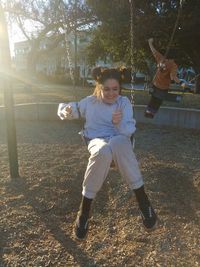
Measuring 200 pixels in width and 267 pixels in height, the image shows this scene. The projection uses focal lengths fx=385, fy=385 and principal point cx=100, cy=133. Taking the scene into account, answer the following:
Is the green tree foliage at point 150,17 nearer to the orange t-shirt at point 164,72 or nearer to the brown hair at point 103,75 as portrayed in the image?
the orange t-shirt at point 164,72

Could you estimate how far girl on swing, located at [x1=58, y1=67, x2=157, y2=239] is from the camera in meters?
3.01

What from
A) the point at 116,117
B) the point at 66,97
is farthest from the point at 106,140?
the point at 66,97

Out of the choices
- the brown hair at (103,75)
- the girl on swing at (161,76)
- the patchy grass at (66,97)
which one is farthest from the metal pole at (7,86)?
the patchy grass at (66,97)

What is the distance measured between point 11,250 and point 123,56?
19.0m

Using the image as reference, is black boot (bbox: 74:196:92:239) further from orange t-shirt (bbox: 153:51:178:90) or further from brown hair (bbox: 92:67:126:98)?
orange t-shirt (bbox: 153:51:178:90)

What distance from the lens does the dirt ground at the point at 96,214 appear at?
Result: 3016 millimetres

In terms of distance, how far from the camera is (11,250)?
3.09m

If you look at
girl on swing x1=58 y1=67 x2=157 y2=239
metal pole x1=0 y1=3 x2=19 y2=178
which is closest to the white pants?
girl on swing x1=58 y1=67 x2=157 y2=239

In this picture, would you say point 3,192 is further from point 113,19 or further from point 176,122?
point 113,19

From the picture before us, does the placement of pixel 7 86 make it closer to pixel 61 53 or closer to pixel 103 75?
pixel 103 75

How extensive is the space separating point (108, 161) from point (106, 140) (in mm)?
211

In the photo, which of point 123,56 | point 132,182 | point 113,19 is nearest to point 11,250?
point 132,182

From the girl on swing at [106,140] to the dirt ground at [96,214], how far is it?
23 centimetres

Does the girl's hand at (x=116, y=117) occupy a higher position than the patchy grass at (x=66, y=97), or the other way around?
the girl's hand at (x=116, y=117)
